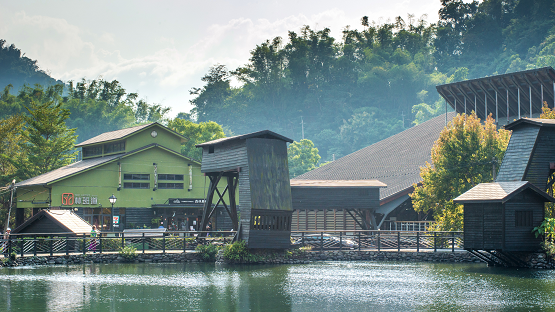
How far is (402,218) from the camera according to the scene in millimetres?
46125

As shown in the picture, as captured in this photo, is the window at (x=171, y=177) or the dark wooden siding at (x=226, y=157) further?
the window at (x=171, y=177)

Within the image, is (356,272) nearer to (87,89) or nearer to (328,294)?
(328,294)

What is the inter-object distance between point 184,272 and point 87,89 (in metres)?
96.2

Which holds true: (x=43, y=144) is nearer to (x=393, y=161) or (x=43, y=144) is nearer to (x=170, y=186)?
(x=170, y=186)

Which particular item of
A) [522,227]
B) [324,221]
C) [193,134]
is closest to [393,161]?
[324,221]

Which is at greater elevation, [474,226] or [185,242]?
[474,226]

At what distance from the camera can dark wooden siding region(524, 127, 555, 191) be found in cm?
Result: 2992

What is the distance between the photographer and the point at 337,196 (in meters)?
42.2

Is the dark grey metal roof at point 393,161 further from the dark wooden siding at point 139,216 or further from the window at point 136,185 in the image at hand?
the dark wooden siding at point 139,216

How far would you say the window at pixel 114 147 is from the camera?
162 feet

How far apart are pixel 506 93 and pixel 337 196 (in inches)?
700

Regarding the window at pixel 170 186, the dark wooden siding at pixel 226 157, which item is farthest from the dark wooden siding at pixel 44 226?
the window at pixel 170 186


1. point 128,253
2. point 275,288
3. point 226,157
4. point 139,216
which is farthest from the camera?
point 139,216

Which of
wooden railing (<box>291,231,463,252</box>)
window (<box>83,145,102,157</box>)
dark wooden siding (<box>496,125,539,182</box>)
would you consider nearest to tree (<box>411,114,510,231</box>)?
wooden railing (<box>291,231,463,252</box>)
